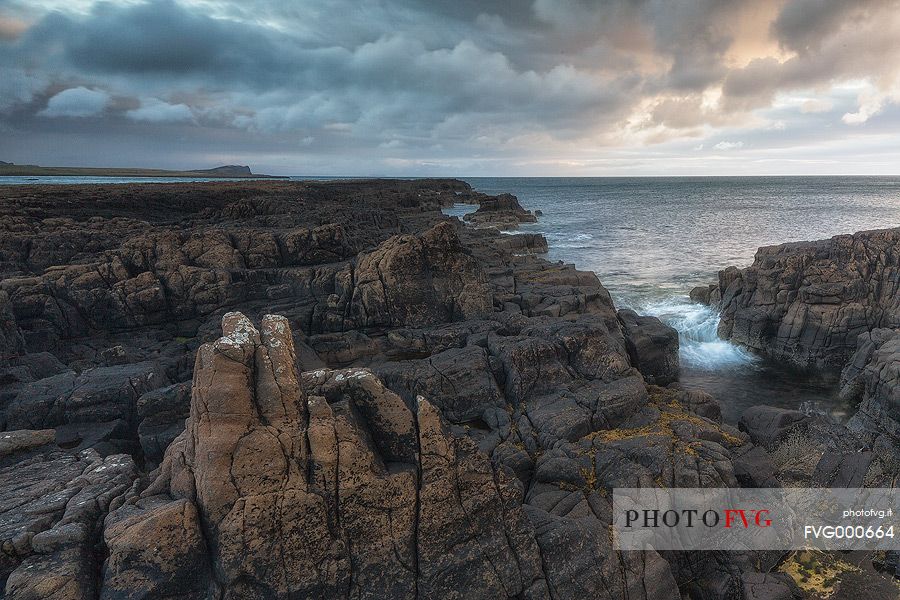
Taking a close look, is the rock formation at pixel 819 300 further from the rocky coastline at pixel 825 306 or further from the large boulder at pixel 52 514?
the large boulder at pixel 52 514

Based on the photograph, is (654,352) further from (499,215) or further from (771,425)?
(499,215)

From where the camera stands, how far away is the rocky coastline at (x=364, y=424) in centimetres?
850

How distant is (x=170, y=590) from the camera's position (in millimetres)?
8070

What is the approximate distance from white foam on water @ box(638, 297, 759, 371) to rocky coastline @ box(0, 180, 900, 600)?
1600 millimetres

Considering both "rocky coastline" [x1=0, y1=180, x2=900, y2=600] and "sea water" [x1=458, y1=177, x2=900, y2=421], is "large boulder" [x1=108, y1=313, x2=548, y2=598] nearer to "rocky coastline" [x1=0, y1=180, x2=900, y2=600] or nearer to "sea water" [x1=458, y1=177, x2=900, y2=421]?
"rocky coastline" [x1=0, y1=180, x2=900, y2=600]

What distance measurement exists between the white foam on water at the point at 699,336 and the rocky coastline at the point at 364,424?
1.60 metres

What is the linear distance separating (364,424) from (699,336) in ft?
113

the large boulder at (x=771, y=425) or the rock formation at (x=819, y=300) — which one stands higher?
the rock formation at (x=819, y=300)

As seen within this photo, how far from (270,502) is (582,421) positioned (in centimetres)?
1164

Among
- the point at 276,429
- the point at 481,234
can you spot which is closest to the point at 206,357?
the point at 276,429

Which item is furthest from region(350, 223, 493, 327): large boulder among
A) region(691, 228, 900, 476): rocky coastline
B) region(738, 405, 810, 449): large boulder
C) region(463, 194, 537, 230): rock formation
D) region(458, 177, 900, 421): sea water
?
region(463, 194, 537, 230): rock formation

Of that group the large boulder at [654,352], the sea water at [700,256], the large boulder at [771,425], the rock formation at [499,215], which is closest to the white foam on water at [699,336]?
the sea water at [700,256]

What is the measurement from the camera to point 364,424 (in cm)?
981

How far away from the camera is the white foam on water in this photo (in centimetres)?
3247
